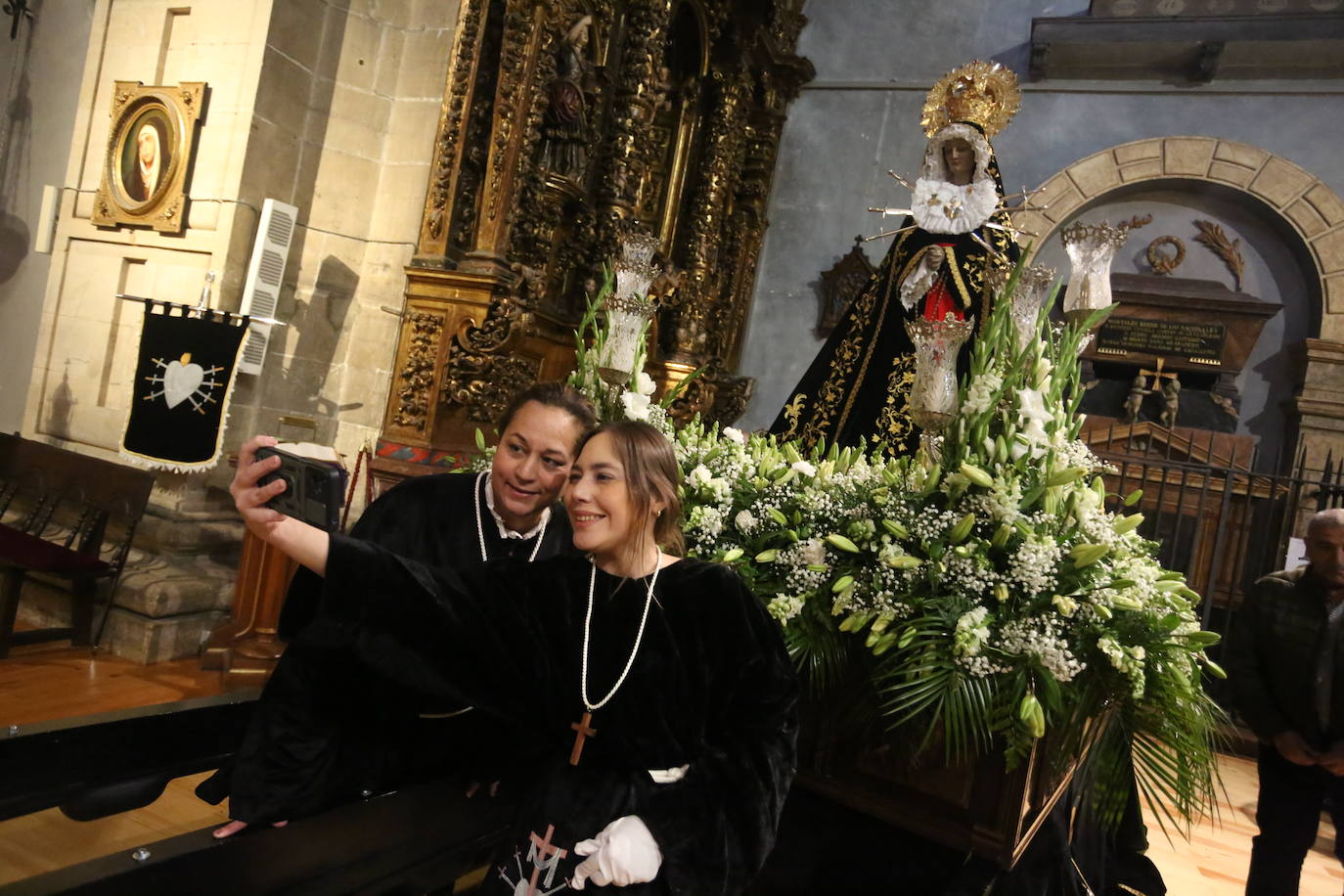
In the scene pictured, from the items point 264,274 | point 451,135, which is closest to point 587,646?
point 264,274

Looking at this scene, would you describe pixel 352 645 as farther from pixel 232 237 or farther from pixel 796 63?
pixel 796 63

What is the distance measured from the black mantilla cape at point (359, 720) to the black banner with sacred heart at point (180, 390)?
9.16 feet

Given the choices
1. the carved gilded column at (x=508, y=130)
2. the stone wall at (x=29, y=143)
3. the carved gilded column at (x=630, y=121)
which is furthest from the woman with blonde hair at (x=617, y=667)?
the stone wall at (x=29, y=143)

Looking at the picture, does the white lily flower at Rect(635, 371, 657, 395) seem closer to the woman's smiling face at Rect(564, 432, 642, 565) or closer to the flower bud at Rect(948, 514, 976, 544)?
the flower bud at Rect(948, 514, 976, 544)

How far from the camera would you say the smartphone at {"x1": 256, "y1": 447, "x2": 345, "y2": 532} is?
1.50 m

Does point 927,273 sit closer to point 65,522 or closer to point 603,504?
point 603,504

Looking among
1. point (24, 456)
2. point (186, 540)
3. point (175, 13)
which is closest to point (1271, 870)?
point (186, 540)

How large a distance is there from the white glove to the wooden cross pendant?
0.15 m

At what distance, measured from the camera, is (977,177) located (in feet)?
13.9

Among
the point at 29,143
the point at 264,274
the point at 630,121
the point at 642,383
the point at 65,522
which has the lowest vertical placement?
the point at 65,522

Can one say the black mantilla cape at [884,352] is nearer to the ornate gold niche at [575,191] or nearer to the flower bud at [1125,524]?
the ornate gold niche at [575,191]

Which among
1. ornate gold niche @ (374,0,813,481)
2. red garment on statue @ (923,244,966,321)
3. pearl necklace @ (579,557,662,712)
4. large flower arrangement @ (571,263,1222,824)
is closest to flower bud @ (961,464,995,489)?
large flower arrangement @ (571,263,1222,824)

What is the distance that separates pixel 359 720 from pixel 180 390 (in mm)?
3222

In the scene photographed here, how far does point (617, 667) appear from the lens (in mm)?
1663
